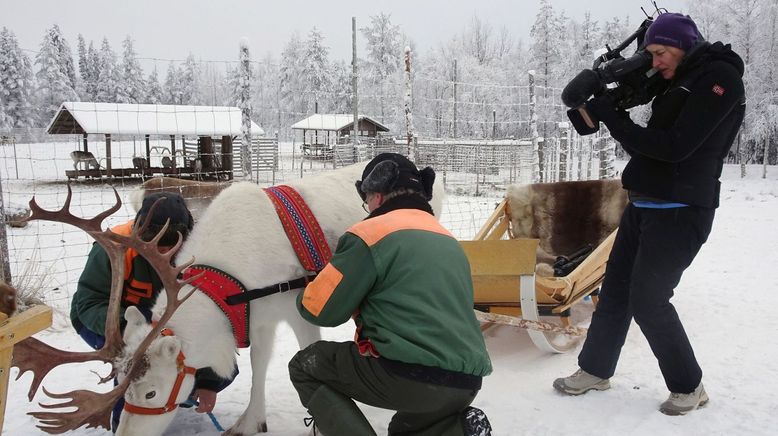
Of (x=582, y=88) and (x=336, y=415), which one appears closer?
(x=336, y=415)

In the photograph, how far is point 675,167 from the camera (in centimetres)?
318

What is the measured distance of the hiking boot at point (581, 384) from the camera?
373cm

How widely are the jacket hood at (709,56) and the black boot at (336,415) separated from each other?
2645mm

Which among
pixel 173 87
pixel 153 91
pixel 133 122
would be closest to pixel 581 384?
pixel 133 122

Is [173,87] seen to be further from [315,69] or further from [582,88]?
[582,88]

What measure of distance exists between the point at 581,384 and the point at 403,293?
2046 millimetres

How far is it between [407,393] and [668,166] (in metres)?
2.05

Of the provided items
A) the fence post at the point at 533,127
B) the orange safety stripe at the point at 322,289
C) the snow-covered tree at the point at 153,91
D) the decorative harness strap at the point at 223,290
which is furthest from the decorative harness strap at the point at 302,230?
the snow-covered tree at the point at 153,91

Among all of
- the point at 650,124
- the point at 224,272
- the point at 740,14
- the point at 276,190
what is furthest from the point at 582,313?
the point at 740,14

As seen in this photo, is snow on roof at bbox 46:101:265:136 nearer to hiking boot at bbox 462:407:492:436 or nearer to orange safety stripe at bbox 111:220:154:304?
orange safety stripe at bbox 111:220:154:304

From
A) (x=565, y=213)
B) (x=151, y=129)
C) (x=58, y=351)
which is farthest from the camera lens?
(x=151, y=129)

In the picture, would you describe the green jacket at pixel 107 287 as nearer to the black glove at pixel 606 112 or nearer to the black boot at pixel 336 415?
the black boot at pixel 336 415

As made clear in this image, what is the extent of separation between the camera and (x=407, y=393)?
7.72 feet

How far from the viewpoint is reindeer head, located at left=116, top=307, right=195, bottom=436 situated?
2678 millimetres
